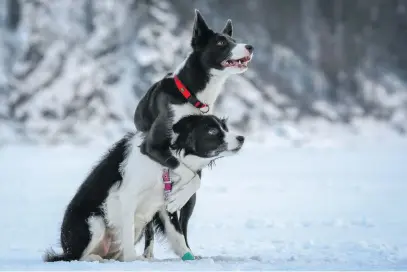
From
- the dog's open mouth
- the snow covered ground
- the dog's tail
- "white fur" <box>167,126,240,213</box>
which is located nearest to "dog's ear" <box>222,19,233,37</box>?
the dog's open mouth

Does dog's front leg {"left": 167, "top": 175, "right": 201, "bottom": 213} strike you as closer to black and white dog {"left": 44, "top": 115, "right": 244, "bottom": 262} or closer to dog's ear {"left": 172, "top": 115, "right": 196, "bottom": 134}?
black and white dog {"left": 44, "top": 115, "right": 244, "bottom": 262}

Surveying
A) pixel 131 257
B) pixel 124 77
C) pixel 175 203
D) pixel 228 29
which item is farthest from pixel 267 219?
pixel 124 77

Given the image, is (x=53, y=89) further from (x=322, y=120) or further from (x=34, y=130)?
(x=322, y=120)

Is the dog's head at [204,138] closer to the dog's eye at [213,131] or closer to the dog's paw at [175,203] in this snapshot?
the dog's eye at [213,131]

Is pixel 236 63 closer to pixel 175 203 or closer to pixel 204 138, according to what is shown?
pixel 204 138

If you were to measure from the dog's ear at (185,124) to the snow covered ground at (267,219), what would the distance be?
1.06 metres

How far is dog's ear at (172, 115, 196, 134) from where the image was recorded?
17.9 ft

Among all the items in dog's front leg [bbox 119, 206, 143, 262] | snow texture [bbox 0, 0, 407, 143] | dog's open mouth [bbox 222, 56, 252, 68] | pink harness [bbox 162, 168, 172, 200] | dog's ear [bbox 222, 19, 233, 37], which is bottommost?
→ dog's front leg [bbox 119, 206, 143, 262]

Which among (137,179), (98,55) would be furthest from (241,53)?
(98,55)

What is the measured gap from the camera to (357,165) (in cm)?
2261

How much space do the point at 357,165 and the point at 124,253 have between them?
1809 centimetres

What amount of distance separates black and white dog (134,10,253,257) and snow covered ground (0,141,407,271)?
64 cm

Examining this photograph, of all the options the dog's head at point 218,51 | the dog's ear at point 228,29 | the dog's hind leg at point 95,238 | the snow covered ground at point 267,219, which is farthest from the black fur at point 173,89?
the snow covered ground at point 267,219

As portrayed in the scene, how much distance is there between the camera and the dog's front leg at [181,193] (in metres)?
5.50
